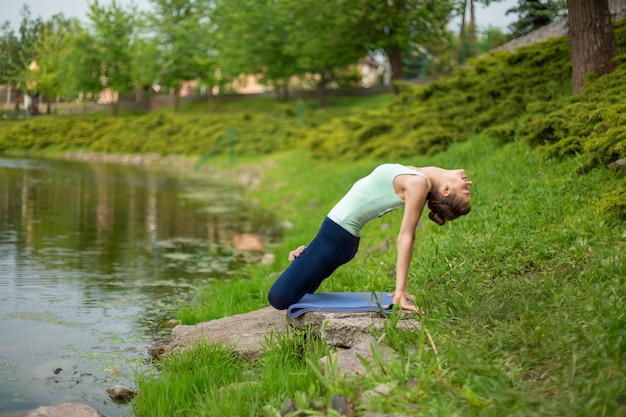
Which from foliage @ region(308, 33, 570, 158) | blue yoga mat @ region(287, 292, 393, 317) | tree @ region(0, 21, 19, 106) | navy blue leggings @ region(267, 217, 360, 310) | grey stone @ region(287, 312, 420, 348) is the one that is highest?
tree @ region(0, 21, 19, 106)

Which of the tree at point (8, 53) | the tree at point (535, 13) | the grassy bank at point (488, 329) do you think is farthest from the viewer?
the tree at point (535, 13)

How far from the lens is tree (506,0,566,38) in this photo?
23.3 m

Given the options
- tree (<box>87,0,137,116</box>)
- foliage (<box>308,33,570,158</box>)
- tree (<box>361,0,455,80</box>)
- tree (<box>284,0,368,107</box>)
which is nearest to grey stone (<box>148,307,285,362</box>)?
foliage (<box>308,33,570,158</box>)

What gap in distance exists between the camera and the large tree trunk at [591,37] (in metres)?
10.4

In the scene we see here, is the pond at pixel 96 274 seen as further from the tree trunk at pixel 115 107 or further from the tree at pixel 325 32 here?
the tree trunk at pixel 115 107

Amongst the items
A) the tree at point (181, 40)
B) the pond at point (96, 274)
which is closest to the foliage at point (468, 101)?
the pond at point (96, 274)

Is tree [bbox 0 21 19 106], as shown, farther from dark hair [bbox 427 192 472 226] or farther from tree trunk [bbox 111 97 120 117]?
tree trunk [bbox 111 97 120 117]

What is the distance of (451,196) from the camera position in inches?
201

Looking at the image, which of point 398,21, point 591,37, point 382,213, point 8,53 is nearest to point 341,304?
point 382,213

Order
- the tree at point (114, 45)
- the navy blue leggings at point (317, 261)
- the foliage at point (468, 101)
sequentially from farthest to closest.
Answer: the tree at point (114, 45), the foliage at point (468, 101), the navy blue leggings at point (317, 261)

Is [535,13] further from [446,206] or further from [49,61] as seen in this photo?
[446,206]

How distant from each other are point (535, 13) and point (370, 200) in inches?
838

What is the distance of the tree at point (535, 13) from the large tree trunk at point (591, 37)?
1270 cm

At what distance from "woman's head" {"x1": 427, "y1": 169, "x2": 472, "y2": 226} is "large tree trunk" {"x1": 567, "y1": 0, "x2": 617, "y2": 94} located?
6.38 meters
